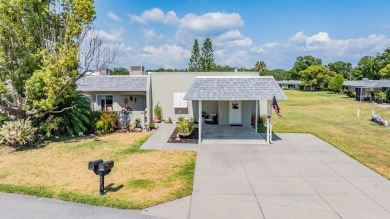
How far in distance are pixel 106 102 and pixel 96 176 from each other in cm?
1569

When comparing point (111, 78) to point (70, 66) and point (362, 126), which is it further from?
point (362, 126)

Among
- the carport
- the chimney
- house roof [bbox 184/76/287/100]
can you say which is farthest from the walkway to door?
the chimney

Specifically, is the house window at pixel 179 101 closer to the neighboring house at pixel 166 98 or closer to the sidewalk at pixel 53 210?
the neighboring house at pixel 166 98

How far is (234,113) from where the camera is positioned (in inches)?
848

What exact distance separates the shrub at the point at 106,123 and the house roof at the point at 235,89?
21.2 ft

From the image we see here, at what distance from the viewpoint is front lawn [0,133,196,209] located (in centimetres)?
848

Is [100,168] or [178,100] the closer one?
[100,168]

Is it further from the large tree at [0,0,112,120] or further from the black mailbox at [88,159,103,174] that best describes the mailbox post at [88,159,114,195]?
the large tree at [0,0,112,120]

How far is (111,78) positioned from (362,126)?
872 inches

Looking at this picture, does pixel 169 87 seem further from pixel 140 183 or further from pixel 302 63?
pixel 302 63

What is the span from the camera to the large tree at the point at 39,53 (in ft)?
50.0

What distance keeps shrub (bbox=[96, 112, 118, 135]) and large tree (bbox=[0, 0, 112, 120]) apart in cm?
263

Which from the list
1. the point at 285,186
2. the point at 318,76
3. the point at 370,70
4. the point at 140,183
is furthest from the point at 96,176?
the point at 370,70

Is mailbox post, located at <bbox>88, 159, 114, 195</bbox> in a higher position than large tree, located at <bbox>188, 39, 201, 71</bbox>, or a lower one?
lower
